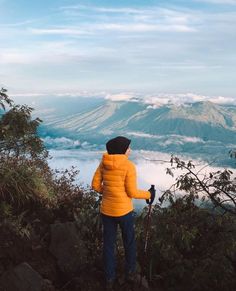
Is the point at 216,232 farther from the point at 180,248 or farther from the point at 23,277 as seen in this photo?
the point at 23,277

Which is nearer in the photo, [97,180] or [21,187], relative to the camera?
[97,180]

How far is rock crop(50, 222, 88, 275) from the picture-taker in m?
9.32

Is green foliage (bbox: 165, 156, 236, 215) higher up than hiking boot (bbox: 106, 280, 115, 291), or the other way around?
green foliage (bbox: 165, 156, 236, 215)

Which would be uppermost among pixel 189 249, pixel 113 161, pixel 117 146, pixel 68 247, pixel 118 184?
pixel 117 146

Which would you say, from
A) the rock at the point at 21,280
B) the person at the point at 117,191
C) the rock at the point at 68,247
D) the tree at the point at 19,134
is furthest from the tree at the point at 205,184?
the tree at the point at 19,134

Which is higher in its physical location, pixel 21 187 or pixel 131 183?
pixel 131 183

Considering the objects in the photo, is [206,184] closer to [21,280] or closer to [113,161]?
[113,161]

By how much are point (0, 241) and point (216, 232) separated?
4642mm

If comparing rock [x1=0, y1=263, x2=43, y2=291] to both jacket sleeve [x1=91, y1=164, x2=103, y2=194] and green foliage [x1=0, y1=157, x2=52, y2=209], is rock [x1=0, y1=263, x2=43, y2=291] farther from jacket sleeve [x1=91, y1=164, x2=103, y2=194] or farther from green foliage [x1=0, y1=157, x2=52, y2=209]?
green foliage [x1=0, y1=157, x2=52, y2=209]

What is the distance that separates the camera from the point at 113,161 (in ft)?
25.8

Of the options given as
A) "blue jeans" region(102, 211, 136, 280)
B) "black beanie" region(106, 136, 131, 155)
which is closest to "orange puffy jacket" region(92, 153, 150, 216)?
"black beanie" region(106, 136, 131, 155)

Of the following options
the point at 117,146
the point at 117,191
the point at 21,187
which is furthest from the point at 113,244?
the point at 21,187

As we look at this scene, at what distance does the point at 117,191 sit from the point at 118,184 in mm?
127

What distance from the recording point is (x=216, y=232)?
9.05m
